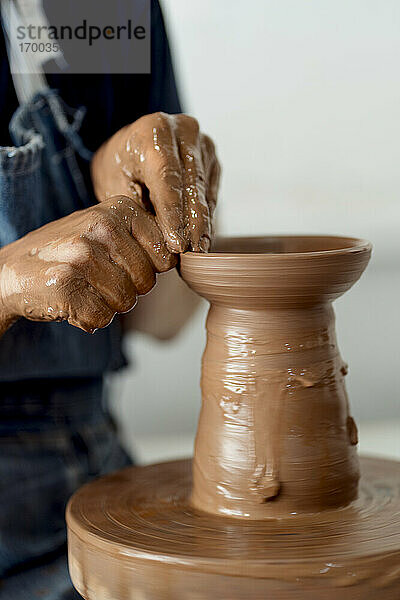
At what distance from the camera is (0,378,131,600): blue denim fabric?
3.84 ft

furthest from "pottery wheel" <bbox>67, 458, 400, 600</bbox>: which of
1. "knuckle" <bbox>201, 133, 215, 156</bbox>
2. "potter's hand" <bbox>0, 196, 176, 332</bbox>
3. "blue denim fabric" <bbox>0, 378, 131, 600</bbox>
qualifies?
"knuckle" <bbox>201, 133, 215, 156</bbox>

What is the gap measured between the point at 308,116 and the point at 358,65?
25 cm

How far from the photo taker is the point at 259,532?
78cm

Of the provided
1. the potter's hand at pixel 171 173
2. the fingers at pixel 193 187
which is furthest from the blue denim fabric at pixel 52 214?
the fingers at pixel 193 187

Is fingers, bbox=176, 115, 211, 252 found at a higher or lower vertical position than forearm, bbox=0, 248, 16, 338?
higher

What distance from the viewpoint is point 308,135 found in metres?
2.69

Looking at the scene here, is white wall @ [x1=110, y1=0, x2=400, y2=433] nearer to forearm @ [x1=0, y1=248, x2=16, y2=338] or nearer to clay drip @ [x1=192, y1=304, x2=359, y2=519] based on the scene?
forearm @ [x1=0, y1=248, x2=16, y2=338]

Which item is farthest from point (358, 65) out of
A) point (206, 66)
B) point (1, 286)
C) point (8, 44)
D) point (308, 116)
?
point (1, 286)

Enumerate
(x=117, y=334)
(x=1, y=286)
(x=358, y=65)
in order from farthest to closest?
(x=358, y=65), (x=117, y=334), (x=1, y=286)

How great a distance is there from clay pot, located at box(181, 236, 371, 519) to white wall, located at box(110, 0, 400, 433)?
5.74 feet

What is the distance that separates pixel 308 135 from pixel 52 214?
161cm

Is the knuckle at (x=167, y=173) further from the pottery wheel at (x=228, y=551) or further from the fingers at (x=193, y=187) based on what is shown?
the pottery wheel at (x=228, y=551)

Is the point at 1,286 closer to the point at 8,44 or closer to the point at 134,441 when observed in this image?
the point at 8,44

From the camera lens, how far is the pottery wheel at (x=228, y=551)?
70cm
